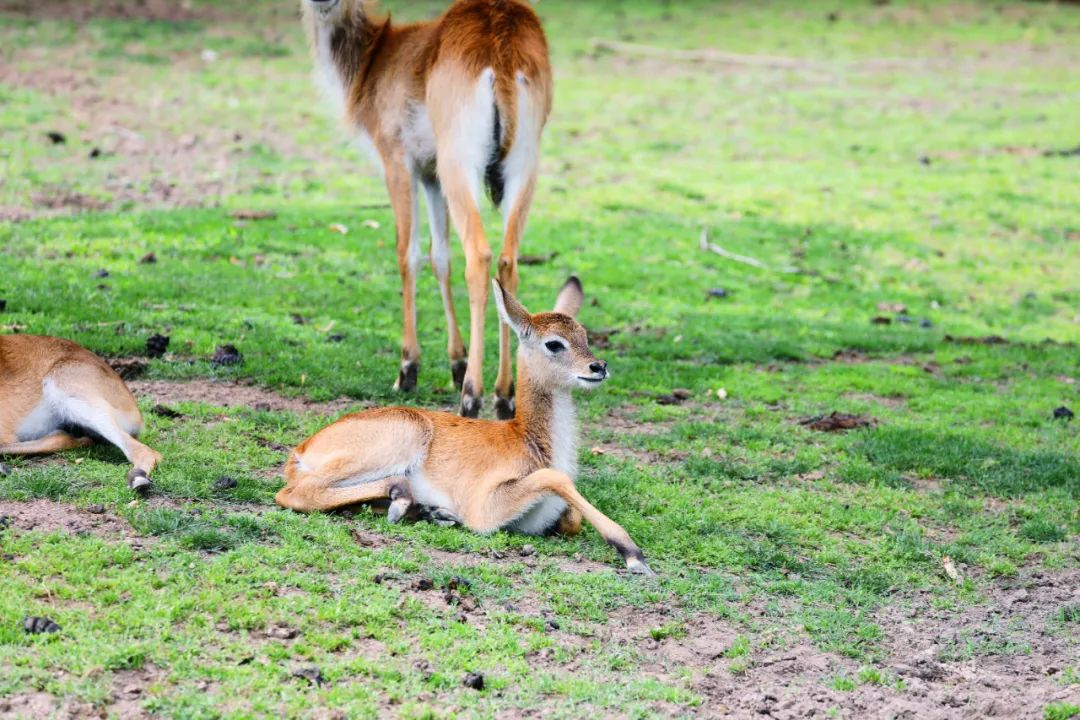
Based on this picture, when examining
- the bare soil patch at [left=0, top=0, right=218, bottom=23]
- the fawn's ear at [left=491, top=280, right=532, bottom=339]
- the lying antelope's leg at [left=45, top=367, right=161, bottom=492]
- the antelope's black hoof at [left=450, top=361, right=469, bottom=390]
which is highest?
the fawn's ear at [left=491, top=280, right=532, bottom=339]

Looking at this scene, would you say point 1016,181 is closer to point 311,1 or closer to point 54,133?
point 311,1

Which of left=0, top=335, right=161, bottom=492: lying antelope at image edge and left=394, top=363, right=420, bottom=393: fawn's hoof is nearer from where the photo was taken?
left=0, top=335, right=161, bottom=492: lying antelope at image edge

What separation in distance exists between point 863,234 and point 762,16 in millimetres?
13146

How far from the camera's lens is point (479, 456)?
20.0ft

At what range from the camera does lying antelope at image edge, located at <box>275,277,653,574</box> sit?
19.8ft

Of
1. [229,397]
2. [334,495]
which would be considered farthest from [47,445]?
[229,397]

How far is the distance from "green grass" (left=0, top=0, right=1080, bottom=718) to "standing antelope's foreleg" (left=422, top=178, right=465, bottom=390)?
0.98ft

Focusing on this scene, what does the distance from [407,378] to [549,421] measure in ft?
8.65

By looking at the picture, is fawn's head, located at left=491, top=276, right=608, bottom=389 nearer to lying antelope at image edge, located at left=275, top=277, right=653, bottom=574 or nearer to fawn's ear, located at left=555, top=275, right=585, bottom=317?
lying antelope at image edge, located at left=275, top=277, right=653, bottom=574

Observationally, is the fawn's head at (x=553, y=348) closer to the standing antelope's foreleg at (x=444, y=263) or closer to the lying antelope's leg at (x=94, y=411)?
the lying antelope's leg at (x=94, y=411)

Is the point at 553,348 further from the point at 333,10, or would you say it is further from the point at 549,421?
the point at 333,10

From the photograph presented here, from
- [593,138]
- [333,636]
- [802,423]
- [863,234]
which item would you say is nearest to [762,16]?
[593,138]

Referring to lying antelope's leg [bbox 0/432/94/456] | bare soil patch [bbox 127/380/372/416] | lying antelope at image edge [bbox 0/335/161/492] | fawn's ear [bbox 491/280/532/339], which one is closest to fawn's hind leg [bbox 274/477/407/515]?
lying antelope at image edge [bbox 0/335/161/492]

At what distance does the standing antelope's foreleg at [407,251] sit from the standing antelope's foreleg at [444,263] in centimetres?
21
